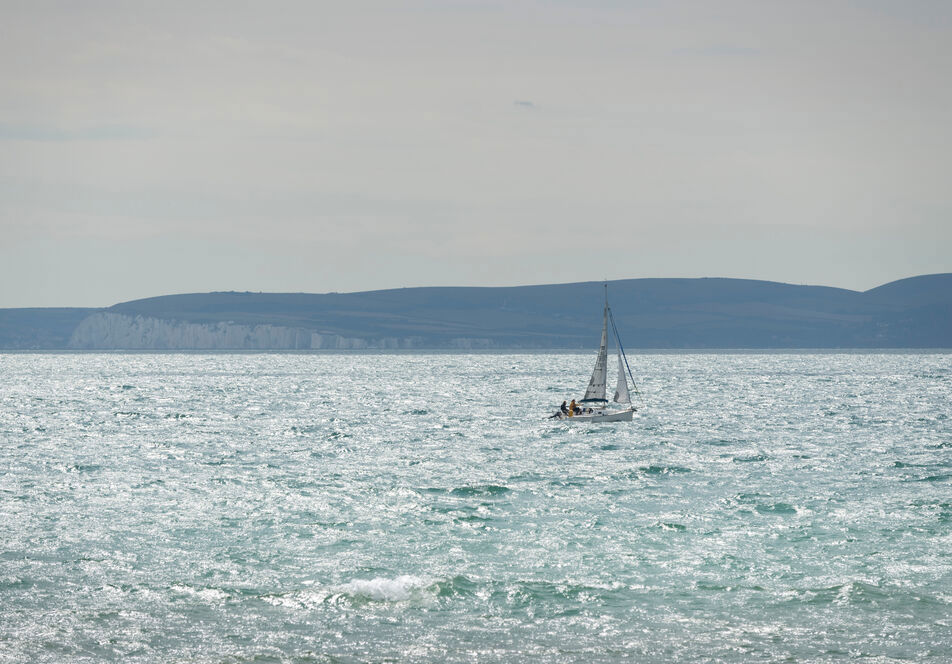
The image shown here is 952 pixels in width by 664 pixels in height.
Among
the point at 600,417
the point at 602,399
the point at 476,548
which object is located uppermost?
the point at 602,399

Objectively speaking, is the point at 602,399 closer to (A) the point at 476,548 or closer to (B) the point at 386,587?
(A) the point at 476,548

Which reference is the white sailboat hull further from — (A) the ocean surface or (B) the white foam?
(B) the white foam

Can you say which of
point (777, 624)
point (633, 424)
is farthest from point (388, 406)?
point (777, 624)

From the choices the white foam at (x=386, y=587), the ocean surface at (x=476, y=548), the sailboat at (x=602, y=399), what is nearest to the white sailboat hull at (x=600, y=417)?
the sailboat at (x=602, y=399)

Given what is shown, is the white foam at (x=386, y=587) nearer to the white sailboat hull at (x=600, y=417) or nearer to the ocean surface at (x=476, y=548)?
the ocean surface at (x=476, y=548)

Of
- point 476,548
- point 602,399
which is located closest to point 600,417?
point 602,399

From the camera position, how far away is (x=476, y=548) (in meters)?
29.6

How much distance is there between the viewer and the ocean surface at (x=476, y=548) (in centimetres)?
2012

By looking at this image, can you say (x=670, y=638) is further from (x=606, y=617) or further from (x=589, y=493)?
(x=589, y=493)

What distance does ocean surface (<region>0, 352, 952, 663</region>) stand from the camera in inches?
792

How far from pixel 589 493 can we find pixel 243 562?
1702 centimetres

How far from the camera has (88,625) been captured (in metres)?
20.9

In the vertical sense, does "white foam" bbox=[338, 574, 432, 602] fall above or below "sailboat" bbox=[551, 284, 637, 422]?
below

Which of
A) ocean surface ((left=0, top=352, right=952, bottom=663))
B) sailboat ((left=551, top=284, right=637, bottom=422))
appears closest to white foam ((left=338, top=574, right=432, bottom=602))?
ocean surface ((left=0, top=352, right=952, bottom=663))
